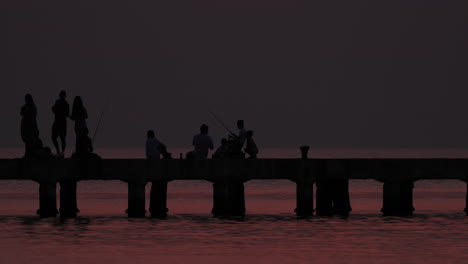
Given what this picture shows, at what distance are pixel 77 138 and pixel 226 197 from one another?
518 centimetres

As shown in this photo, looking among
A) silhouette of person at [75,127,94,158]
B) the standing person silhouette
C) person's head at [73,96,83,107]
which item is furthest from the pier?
person's head at [73,96,83,107]

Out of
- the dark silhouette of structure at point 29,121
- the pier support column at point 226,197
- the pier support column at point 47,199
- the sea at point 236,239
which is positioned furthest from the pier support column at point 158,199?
the dark silhouette of structure at point 29,121

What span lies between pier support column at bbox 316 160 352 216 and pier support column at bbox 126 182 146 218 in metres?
5.51

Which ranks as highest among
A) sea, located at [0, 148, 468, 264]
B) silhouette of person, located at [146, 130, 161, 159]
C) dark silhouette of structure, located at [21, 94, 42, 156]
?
dark silhouette of structure, located at [21, 94, 42, 156]

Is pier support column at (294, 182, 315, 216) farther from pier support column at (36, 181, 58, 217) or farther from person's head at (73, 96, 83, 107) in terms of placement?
pier support column at (36, 181, 58, 217)

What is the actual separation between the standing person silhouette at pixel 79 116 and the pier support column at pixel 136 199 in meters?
2.47

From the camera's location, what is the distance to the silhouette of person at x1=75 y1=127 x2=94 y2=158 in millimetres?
40656

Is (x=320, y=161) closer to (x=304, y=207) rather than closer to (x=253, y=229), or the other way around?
(x=304, y=207)

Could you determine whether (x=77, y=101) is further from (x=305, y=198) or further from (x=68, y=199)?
(x=305, y=198)

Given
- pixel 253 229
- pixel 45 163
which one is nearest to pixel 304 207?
pixel 253 229

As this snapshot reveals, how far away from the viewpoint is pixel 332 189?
43812 mm

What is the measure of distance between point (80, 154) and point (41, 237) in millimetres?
5924

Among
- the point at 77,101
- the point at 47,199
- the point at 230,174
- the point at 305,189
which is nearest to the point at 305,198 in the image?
the point at 305,189

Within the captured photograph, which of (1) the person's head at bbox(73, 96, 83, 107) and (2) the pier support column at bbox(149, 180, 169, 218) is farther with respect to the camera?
(2) the pier support column at bbox(149, 180, 169, 218)
